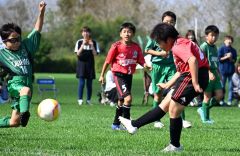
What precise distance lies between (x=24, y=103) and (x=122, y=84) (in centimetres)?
328

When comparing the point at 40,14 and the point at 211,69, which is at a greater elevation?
the point at 40,14

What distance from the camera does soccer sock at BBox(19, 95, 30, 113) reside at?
8609 mm

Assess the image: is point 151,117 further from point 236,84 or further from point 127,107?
point 236,84

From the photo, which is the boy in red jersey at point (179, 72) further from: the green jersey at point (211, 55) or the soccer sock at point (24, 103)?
the green jersey at point (211, 55)

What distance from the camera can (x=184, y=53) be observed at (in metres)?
8.29

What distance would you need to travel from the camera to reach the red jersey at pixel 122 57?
11.8 metres

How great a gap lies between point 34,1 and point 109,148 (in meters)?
71.6

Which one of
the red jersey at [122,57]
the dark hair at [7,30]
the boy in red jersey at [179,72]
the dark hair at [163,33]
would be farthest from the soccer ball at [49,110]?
the red jersey at [122,57]

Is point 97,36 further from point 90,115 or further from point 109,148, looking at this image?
point 109,148

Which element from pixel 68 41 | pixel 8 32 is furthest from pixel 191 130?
pixel 68 41

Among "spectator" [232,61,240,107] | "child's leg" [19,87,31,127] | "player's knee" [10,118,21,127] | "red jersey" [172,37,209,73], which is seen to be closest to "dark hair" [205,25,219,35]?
"red jersey" [172,37,209,73]

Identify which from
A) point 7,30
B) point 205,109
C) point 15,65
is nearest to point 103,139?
point 15,65

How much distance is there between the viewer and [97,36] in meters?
67.4

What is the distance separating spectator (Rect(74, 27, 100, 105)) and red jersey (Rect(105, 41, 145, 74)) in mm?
7507
